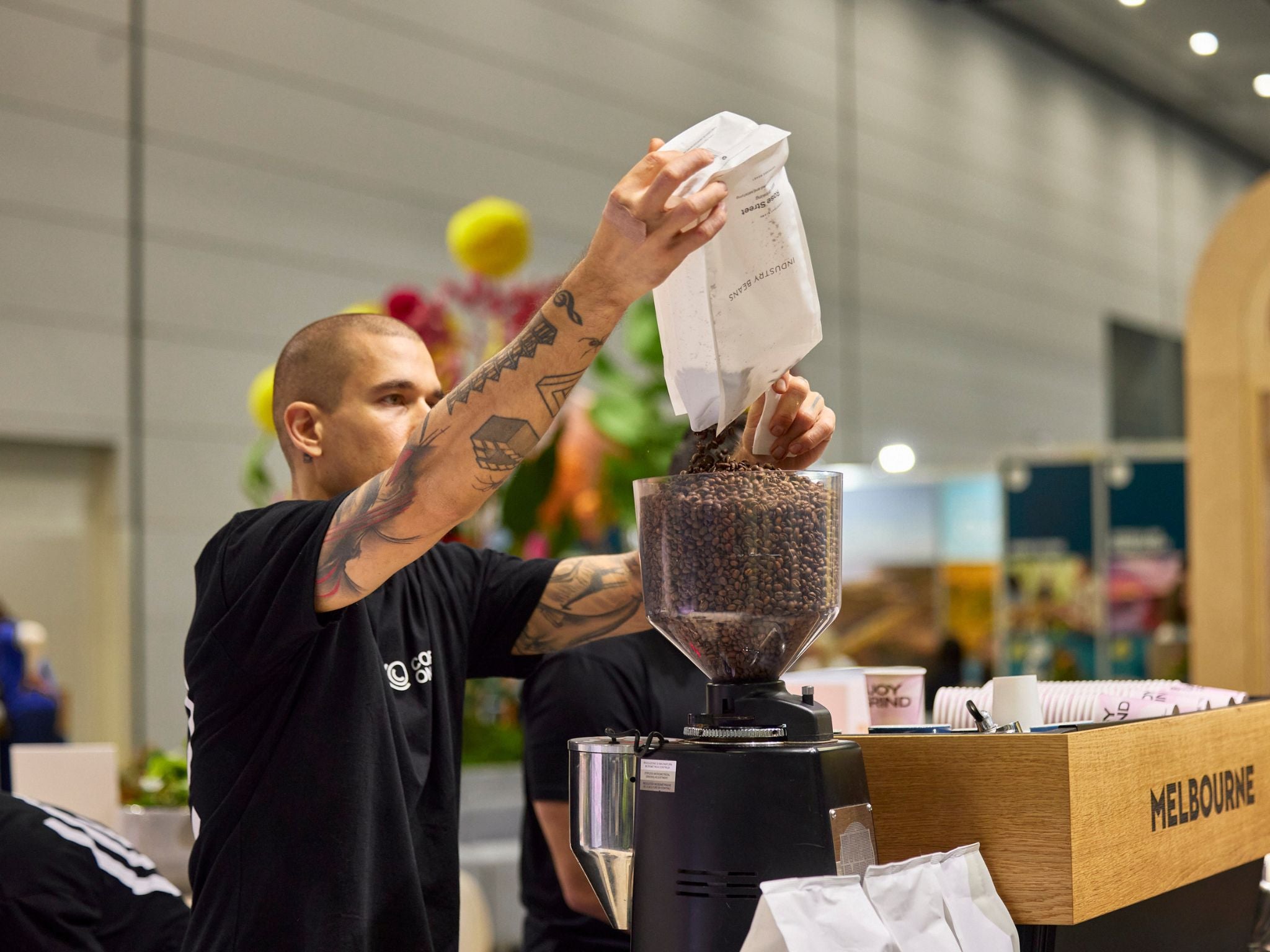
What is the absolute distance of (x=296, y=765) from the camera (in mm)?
1426

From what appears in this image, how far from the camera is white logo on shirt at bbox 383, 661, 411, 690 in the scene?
1.53 metres

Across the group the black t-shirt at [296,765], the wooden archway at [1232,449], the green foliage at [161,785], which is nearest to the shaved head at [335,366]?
the black t-shirt at [296,765]

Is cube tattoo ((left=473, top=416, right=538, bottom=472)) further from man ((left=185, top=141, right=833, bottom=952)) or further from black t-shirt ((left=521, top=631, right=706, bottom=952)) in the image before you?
black t-shirt ((left=521, top=631, right=706, bottom=952))

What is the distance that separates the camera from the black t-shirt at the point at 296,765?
53.7 inches

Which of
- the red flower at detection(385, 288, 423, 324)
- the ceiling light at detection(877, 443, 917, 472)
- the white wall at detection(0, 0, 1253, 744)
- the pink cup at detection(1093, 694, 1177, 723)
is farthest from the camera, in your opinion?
the ceiling light at detection(877, 443, 917, 472)

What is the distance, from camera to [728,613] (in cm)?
121

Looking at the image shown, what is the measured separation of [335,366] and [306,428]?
8cm

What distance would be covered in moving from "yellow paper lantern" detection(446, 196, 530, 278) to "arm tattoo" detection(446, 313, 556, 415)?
6.18 feet

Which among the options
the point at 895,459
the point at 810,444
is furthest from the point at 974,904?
the point at 895,459

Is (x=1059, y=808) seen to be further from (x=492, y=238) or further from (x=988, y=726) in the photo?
(x=492, y=238)

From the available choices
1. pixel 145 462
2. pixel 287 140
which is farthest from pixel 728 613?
pixel 287 140

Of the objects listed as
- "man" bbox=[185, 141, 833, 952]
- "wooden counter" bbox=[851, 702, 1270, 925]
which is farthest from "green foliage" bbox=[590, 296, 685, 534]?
"wooden counter" bbox=[851, 702, 1270, 925]

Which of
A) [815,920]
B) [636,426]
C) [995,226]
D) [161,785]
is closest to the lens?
[815,920]

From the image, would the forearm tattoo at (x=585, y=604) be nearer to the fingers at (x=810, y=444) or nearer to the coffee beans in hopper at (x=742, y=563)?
the fingers at (x=810, y=444)
